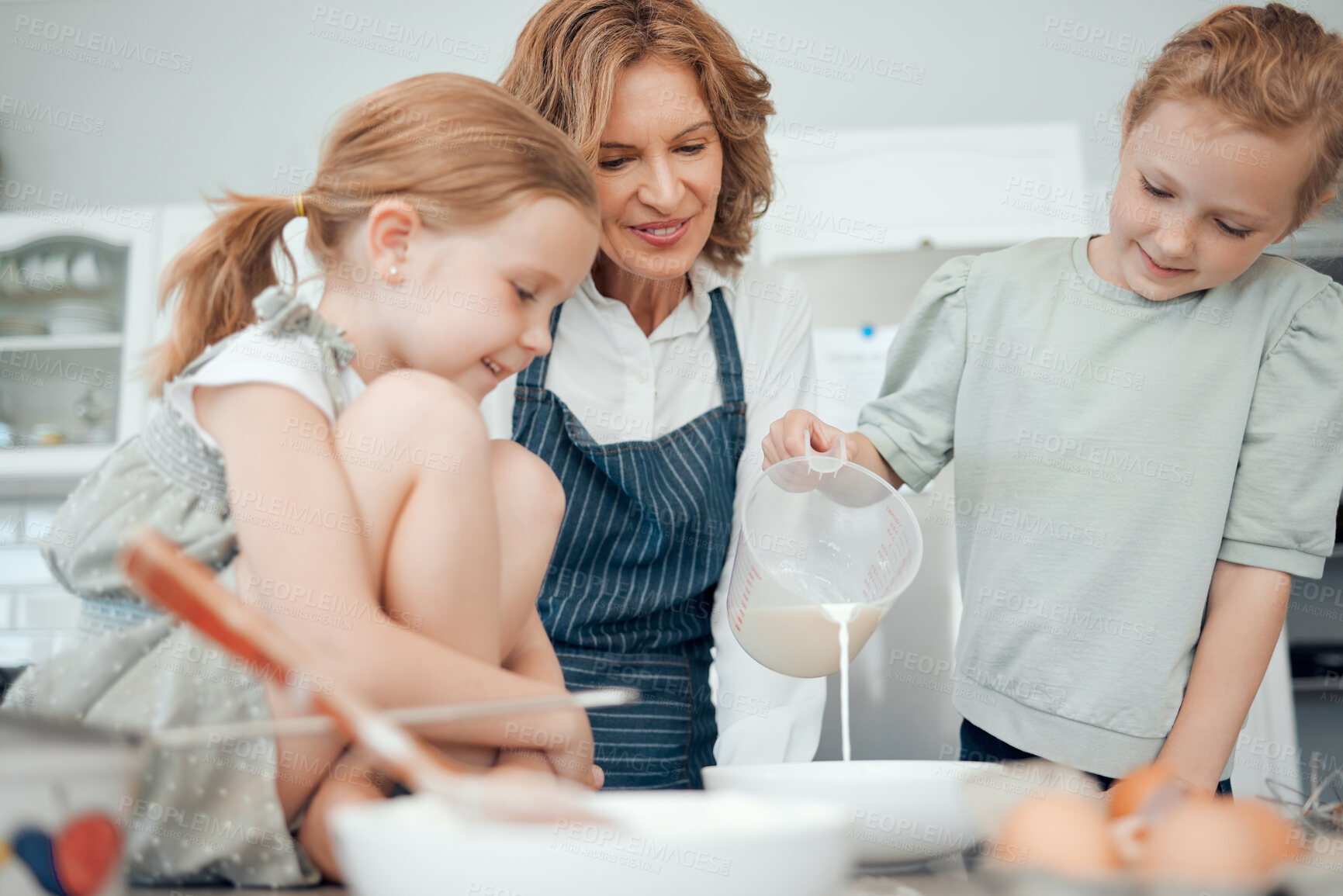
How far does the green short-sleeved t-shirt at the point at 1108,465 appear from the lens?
109 cm

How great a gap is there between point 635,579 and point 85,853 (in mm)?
908

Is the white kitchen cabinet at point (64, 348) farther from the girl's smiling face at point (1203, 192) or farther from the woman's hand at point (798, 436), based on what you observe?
the girl's smiling face at point (1203, 192)

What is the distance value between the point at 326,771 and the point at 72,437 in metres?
2.61

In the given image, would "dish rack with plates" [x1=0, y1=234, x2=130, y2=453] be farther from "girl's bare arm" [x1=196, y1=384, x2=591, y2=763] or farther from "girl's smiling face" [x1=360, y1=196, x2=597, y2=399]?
"girl's bare arm" [x1=196, y1=384, x2=591, y2=763]

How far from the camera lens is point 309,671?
0.38 metres

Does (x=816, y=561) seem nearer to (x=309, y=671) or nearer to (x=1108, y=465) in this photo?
(x=1108, y=465)

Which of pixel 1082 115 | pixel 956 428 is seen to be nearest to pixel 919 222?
pixel 1082 115

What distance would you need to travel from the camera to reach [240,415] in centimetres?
70

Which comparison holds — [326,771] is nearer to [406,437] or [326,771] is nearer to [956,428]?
[406,437]

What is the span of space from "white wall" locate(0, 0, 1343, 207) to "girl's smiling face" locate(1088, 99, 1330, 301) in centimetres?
221

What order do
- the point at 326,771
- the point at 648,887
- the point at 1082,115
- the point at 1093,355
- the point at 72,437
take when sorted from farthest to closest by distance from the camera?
the point at 1082,115, the point at 72,437, the point at 1093,355, the point at 326,771, the point at 648,887

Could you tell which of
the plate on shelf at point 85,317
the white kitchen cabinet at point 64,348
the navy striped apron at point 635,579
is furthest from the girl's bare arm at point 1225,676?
the plate on shelf at point 85,317

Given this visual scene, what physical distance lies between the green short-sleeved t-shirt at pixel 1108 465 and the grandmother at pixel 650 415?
0.82 ft

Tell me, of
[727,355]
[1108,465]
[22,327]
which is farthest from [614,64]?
[22,327]
